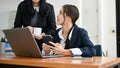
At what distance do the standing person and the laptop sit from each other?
0.75 meters

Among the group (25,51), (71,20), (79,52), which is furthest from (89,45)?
(25,51)

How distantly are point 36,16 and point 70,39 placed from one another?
2.24 feet

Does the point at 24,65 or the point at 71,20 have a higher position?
the point at 71,20

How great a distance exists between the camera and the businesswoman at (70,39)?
5.23ft

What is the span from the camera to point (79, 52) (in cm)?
161

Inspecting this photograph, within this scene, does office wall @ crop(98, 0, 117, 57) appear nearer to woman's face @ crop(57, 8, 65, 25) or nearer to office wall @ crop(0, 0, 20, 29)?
office wall @ crop(0, 0, 20, 29)

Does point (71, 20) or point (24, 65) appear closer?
point (24, 65)

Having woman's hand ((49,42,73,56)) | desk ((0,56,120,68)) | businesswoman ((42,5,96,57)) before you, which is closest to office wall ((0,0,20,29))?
businesswoman ((42,5,96,57))

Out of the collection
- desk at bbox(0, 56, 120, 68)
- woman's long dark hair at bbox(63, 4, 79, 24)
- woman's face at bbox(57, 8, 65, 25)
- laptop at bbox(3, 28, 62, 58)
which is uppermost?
woman's long dark hair at bbox(63, 4, 79, 24)

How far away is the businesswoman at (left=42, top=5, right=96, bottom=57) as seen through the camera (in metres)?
1.59

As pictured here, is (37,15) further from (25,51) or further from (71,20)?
(25,51)

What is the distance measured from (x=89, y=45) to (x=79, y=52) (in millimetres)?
157

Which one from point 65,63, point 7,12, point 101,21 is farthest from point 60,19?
point 101,21

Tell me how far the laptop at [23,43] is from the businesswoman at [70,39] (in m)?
0.19
